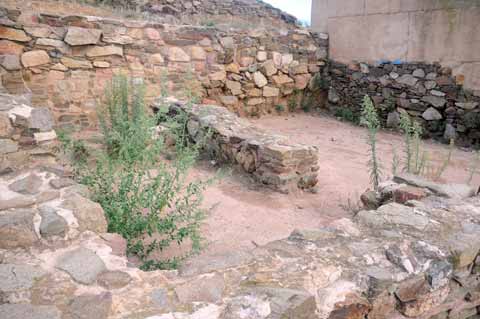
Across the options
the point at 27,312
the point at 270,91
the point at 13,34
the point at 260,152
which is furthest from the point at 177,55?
the point at 27,312

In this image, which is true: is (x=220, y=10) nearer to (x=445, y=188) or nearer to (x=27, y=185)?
(x=445, y=188)

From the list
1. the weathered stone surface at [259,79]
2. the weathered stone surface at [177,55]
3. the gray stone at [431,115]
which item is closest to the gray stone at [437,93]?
the gray stone at [431,115]

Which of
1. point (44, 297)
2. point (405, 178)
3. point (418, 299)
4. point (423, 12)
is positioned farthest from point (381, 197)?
point (423, 12)

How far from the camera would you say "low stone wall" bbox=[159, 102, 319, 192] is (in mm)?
4227

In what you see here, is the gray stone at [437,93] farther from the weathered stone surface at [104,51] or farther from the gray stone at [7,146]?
the gray stone at [7,146]

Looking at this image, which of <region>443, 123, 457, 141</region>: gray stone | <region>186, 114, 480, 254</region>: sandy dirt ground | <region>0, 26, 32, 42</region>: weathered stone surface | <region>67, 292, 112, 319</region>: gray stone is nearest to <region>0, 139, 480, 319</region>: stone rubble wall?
<region>67, 292, 112, 319</region>: gray stone

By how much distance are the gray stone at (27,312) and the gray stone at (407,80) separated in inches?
273

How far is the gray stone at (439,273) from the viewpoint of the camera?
2.06 m

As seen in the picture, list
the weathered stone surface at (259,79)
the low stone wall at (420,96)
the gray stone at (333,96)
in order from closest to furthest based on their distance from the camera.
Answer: the low stone wall at (420,96) → the weathered stone surface at (259,79) → the gray stone at (333,96)

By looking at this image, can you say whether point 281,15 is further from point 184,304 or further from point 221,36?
point 184,304

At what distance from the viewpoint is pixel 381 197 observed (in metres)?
3.24

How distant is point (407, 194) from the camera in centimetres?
302

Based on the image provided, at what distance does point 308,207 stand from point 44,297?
2.72 m

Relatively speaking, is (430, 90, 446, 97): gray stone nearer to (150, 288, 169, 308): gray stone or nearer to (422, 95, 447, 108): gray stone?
(422, 95, 447, 108): gray stone
